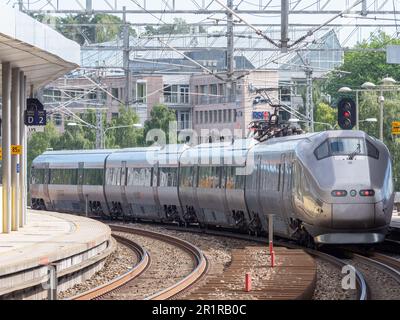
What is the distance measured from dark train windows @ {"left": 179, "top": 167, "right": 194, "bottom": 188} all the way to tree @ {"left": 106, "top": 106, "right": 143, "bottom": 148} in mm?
34763

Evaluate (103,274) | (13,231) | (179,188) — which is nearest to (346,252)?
(103,274)

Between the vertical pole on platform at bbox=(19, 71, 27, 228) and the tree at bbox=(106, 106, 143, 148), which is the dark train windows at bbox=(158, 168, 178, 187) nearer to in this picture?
the vertical pole on platform at bbox=(19, 71, 27, 228)

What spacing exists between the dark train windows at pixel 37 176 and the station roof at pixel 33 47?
2189 centimetres

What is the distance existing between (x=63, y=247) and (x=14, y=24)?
4297 millimetres

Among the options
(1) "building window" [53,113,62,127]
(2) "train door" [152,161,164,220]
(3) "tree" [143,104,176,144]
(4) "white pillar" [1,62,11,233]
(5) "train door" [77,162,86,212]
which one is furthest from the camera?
(1) "building window" [53,113,62,127]

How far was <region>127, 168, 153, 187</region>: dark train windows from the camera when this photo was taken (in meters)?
45.3

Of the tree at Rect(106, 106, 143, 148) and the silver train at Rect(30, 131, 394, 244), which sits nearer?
the silver train at Rect(30, 131, 394, 244)

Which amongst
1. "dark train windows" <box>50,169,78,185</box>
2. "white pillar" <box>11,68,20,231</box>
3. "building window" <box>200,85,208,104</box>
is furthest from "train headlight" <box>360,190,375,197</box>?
"building window" <box>200,85,208,104</box>

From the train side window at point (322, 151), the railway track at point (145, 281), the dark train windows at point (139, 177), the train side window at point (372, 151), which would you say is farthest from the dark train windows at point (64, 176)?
the train side window at point (372, 151)

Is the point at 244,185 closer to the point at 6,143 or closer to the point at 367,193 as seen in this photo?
the point at 6,143

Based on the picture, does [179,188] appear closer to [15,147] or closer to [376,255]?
[15,147]

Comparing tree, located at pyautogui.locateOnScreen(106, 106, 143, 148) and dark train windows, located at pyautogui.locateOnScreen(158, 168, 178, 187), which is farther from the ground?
tree, located at pyautogui.locateOnScreen(106, 106, 143, 148)

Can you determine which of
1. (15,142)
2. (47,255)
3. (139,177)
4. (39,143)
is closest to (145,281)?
(47,255)

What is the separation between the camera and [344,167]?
1056 inches
